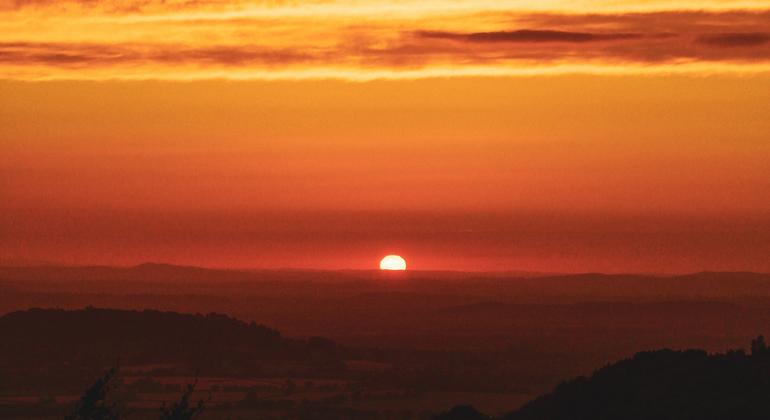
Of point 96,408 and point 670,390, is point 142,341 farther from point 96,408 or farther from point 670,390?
point 96,408

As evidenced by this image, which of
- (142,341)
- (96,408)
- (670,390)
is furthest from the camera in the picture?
(142,341)

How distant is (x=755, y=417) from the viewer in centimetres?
4722

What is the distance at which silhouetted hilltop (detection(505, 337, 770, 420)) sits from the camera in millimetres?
50094

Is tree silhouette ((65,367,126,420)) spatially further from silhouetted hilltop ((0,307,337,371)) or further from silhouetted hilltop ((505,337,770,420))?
silhouetted hilltop ((0,307,337,371))

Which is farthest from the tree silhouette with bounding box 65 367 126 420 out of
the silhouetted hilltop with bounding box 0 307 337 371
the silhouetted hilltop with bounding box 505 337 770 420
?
the silhouetted hilltop with bounding box 0 307 337 371

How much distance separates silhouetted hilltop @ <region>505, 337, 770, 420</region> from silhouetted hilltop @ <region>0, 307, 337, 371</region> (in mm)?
82582

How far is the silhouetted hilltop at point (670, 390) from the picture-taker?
5009 centimetres

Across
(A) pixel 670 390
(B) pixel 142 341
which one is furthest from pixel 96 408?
(B) pixel 142 341

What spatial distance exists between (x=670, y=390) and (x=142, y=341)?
325 feet

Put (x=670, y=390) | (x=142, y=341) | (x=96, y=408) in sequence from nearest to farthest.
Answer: (x=96, y=408) → (x=670, y=390) → (x=142, y=341)

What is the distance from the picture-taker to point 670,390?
54.0m

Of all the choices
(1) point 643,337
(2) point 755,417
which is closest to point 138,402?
(2) point 755,417

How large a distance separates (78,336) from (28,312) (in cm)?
773

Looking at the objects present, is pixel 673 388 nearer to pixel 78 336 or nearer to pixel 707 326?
pixel 78 336
